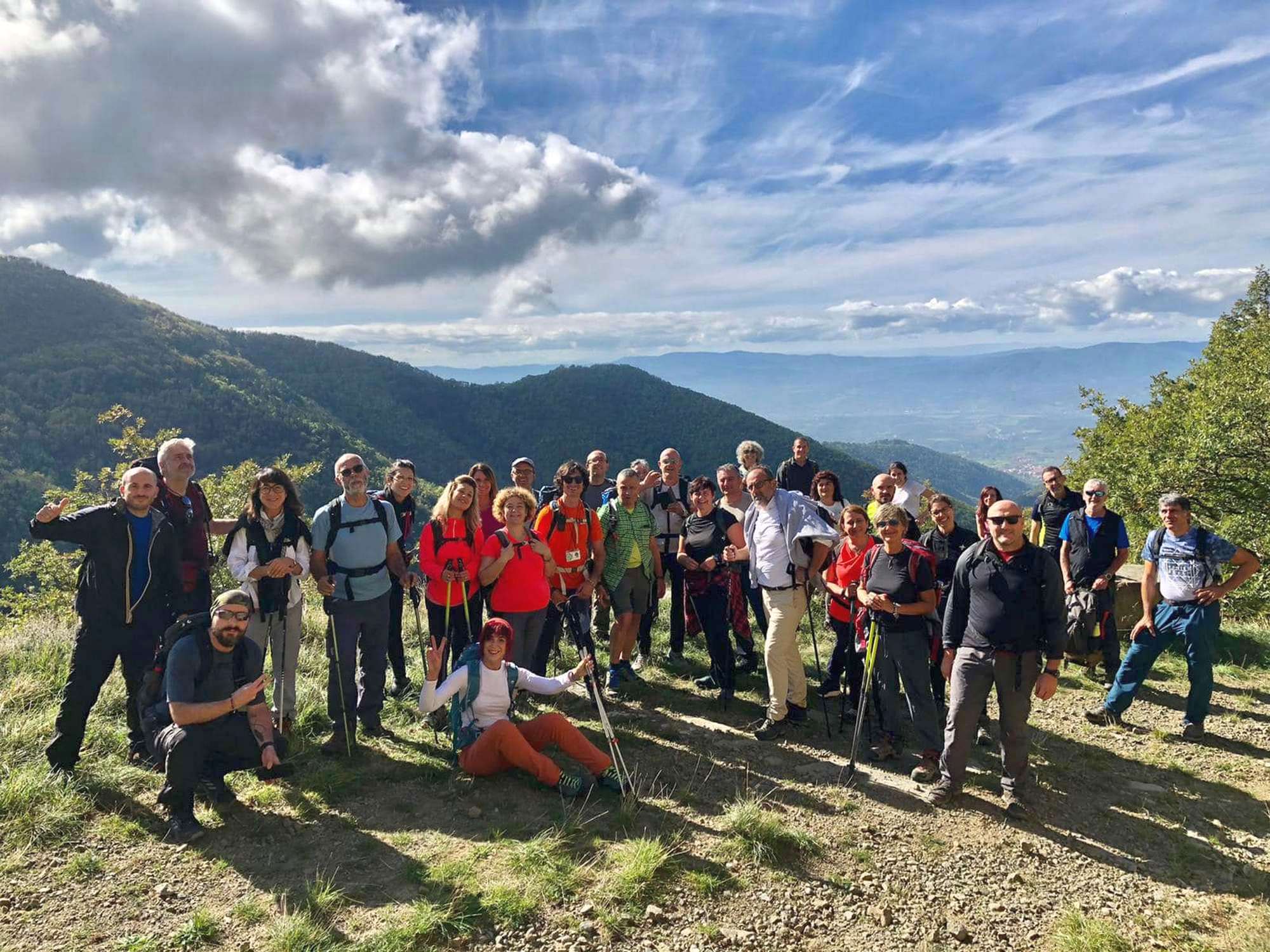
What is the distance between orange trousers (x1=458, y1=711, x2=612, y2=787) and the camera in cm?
500

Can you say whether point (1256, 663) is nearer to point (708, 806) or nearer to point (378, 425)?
point (708, 806)

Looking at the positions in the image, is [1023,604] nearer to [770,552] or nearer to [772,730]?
[770,552]

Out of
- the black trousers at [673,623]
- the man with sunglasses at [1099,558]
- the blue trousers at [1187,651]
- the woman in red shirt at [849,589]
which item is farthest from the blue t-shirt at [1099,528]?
the black trousers at [673,623]

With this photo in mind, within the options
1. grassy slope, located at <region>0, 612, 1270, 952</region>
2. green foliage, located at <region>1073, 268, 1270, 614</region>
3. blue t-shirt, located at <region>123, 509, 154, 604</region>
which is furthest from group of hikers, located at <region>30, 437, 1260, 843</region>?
green foliage, located at <region>1073, 268, 1270, 614</region>

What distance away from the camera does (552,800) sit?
4.95 m

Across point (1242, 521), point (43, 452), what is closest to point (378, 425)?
point (43, 452)

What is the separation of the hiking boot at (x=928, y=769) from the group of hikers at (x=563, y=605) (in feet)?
0.05

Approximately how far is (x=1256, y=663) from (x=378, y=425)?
122140 millimetres

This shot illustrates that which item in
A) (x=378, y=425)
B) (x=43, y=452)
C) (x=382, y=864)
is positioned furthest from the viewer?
(x=378, y=425)

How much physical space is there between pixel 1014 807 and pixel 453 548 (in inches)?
189

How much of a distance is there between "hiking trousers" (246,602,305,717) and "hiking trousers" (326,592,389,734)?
28cm

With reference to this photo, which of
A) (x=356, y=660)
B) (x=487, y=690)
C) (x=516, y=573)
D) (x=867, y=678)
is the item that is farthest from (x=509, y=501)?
(x=867, y=678)

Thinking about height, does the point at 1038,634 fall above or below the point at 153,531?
below

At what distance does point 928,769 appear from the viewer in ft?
17.2
